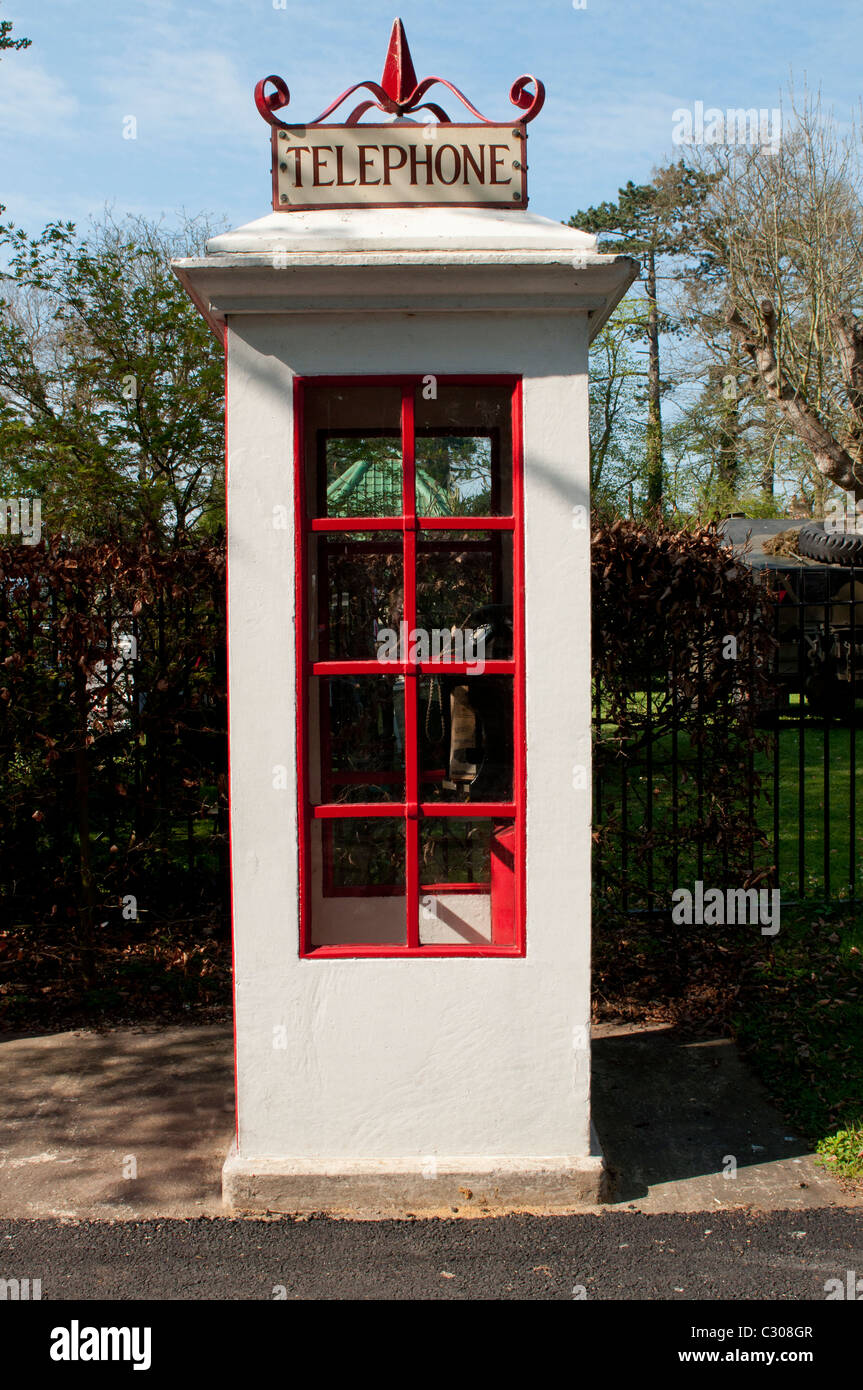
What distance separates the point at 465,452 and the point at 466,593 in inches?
20.2

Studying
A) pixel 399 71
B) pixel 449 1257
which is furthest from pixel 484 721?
pixel 399 71

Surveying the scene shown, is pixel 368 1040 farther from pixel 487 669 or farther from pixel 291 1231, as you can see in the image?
pixel 487 669

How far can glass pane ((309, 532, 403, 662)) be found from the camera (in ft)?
12.3

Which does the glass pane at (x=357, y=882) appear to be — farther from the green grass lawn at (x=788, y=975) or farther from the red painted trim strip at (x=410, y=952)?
the green grass lawn at (x=788, y=975)

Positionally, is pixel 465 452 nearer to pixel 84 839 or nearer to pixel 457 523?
pixel 457 523

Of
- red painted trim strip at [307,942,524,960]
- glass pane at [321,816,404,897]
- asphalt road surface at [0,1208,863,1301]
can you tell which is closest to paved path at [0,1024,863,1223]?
asphalt road surface at [0,1208,863,1301]

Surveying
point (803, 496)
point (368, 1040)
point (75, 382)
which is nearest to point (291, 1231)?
point (368, 1040)

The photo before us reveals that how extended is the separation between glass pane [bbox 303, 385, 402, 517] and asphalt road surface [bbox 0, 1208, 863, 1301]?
2.43m

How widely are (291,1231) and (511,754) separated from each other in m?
1.71

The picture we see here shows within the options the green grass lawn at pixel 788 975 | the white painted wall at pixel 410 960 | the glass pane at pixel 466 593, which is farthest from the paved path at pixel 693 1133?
the glass pane at pixel 466 593

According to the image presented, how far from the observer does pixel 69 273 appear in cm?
1385

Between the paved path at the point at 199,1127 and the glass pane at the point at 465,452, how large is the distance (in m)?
2.40

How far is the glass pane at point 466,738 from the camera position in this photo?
3650 mm

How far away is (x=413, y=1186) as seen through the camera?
345 cm
